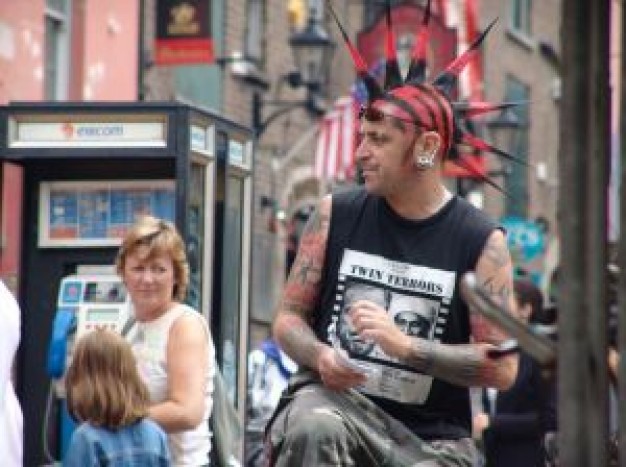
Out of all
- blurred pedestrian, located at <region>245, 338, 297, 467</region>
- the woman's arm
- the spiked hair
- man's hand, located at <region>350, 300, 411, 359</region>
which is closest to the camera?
man's hand, located at <region>350, 300, 411, 359</region>

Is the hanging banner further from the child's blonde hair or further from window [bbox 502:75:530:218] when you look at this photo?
window [bbox 502:75:530:218]

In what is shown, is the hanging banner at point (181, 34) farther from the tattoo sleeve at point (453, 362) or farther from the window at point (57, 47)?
the tattoo sleeve at point (453, 362)

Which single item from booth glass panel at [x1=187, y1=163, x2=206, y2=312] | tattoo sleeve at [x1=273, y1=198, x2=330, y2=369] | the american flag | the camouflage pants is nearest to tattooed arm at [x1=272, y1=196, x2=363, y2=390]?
tattoo sleeve at [x1=273, y1=198, x2=330, y2=369]

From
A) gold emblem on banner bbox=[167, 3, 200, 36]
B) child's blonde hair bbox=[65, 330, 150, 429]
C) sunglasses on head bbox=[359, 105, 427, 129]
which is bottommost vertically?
child's blonde hair bbox=[65, 330, 150, 429]

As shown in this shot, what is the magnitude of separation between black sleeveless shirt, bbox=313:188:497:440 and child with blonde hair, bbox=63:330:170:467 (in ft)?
5.59

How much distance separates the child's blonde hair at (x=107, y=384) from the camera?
732 cm

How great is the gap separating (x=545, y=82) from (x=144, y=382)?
124ft

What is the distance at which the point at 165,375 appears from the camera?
8078 mm

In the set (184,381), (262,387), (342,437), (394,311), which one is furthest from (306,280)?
(262,387)

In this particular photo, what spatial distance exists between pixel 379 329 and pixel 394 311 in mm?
279

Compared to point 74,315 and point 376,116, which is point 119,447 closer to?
point 376,116

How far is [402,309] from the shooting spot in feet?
18.4

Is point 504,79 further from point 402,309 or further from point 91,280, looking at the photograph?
point 402,309

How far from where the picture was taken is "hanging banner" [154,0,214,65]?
23250 millimetres
